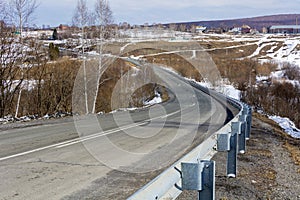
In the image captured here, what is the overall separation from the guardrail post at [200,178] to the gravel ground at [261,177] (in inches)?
70.3

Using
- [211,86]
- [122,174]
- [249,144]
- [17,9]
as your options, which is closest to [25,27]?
[17,9]

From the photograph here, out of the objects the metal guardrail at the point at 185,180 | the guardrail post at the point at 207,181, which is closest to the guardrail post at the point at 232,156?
the metal guardrail at the point at 185,180

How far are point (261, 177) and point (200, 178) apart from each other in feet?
12.2

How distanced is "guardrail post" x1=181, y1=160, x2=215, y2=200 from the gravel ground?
1.78 m

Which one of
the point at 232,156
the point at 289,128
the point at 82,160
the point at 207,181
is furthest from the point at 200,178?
the point at 289,128

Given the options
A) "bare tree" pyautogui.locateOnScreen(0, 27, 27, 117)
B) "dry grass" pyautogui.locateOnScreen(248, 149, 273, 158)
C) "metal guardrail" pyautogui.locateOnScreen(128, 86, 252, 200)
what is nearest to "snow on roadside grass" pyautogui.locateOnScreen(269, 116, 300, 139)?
"dry grass" pyautogui.locateOnScreen(248, 149, 273, 158)

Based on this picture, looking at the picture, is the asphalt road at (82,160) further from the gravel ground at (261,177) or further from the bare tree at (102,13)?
the bare tree at (102,13)

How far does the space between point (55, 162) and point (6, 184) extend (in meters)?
1.68

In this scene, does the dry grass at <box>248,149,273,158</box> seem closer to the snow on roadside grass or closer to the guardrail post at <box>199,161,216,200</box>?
the guardrail post at <box>199,161,216,200</box>

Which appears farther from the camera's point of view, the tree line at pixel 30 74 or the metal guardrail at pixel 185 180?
the tree line at pixel 30 74

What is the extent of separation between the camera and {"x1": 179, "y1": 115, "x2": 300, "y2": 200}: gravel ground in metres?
5.61

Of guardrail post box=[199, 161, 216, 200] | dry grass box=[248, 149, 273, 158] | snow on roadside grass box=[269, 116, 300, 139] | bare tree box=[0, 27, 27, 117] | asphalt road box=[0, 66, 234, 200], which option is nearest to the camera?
guardrail post box=[199, 161, 216, 200]

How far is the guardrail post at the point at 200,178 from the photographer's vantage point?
11.1ft

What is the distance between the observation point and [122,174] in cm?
654
